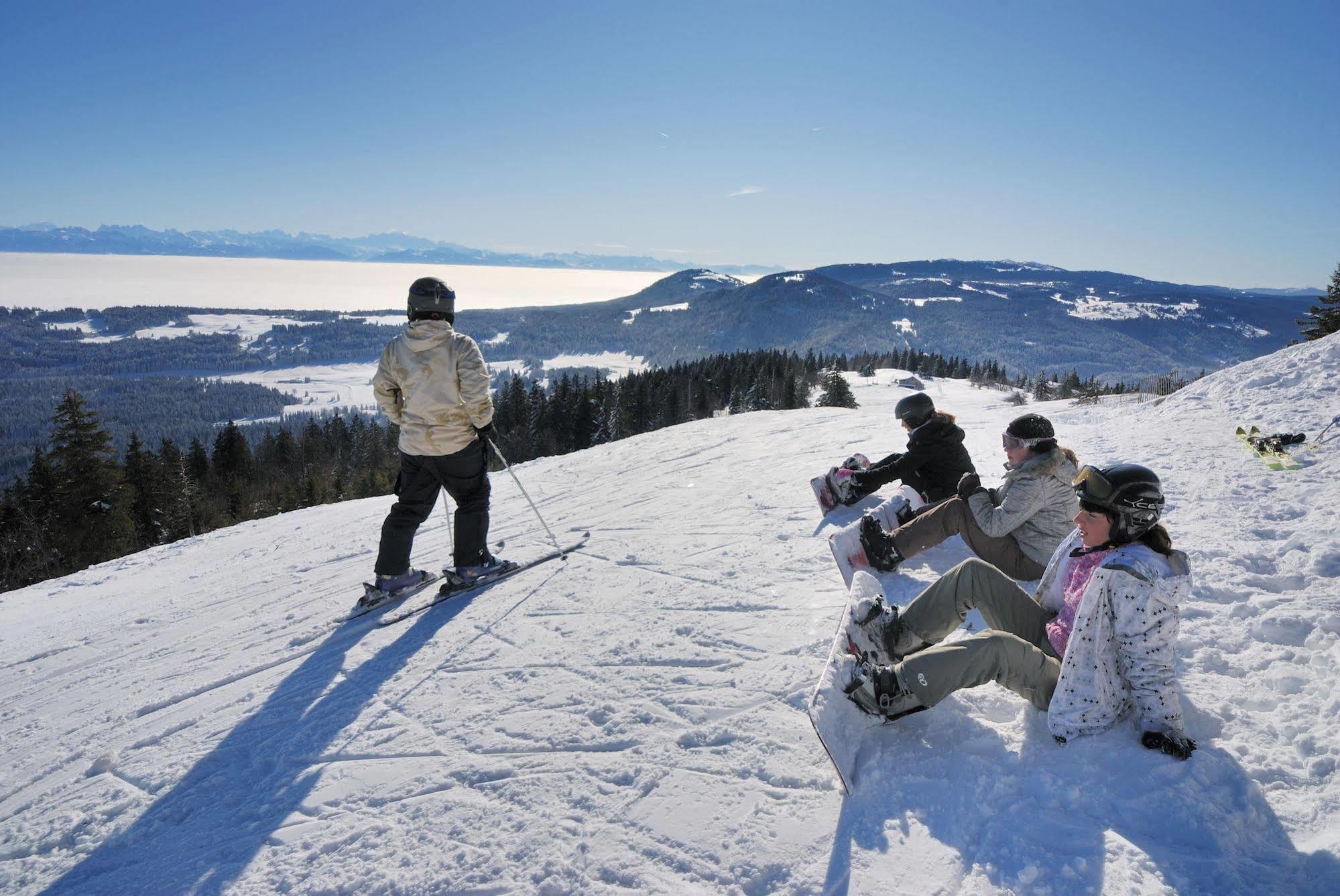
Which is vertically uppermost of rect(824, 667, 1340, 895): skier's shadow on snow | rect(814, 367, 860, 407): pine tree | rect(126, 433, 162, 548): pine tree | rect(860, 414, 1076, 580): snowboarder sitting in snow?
rect(860, 414, 1076, 580): snowboarder sitting in snow

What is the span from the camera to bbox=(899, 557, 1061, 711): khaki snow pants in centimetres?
289

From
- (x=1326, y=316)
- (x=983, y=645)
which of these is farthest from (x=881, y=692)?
(x=1326, y=316)

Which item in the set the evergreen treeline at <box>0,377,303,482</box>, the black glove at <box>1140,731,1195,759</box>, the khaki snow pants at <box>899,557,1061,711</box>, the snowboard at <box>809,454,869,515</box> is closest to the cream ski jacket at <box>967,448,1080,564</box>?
the khaki snow pants at <box>899,557,1061,711</box>

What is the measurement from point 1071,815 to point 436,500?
15.9 ft

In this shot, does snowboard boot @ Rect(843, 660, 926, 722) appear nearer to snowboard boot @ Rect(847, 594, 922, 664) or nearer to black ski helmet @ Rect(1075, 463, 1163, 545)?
snowboard boot @ Rect(847, 594, 922, 664)

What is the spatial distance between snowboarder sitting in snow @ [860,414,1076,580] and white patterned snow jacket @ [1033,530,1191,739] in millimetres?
1392

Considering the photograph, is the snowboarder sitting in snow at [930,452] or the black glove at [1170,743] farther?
the snowboarder sitting in snow at [930,452]

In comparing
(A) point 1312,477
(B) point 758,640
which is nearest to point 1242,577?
(A) point 1312,477

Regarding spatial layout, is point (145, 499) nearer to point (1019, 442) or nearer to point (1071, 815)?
point (1019, 442)

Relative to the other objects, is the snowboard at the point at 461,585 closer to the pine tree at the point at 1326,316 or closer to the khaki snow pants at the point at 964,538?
the khaki snow pants at the point at 964,538

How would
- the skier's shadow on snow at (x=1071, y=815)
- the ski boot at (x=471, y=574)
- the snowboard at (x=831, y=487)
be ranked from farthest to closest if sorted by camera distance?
the snowboard at (x=831, y=487), the ski boot at (x=471, y=574), the skier's shadow on snow at (x=1071, y=815)

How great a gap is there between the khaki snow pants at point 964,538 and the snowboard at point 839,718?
1869 millimetres

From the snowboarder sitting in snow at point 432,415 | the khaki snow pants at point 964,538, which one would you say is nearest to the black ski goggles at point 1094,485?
the khaki snow pants at point 964,538

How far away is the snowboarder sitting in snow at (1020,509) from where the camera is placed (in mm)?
4105
